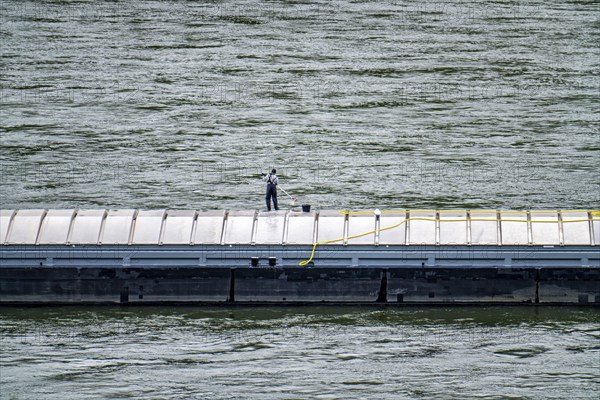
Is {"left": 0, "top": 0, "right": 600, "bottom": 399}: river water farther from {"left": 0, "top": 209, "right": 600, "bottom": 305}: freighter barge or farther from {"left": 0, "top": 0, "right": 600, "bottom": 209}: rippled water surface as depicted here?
{"left": 0, "top": 209, "right": 600, "bottom": 305}: freighter barge

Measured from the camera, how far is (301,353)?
28109mm

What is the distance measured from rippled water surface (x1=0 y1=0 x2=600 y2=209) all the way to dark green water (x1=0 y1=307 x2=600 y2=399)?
1033 cm

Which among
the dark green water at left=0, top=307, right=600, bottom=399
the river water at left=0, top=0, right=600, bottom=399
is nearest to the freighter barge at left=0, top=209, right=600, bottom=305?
the dark green water at left=0, top=307, right=600, bottom=399

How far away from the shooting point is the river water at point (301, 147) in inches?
1069

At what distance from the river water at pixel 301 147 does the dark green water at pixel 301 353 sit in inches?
2.7

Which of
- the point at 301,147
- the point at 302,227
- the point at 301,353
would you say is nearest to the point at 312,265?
the point at 302,227

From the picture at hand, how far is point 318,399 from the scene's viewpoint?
25.3m

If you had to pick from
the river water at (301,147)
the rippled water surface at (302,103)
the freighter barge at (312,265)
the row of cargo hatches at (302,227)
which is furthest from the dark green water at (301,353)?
the rippled water surface at (302,103)

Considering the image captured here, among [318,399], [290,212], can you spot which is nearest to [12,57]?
[290,212]

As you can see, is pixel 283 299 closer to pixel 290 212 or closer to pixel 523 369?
pixel 290 212

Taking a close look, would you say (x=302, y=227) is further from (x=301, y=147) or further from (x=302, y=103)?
(x=302, y=103)

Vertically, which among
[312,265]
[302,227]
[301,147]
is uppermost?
[301,147]

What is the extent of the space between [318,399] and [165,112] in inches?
1113

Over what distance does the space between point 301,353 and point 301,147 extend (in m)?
20.3
